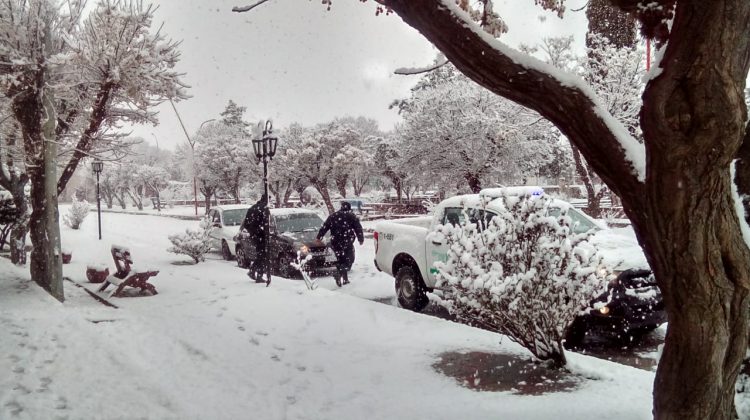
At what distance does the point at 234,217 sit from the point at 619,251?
13.1 meters

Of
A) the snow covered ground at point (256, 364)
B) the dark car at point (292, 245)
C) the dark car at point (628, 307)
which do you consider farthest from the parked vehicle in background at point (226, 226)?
the dark car at point (628, 307)

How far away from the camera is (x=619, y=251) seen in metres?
6.49

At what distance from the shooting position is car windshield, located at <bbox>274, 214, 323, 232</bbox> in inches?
536

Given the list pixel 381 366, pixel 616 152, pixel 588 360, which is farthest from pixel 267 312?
pixel 616 152

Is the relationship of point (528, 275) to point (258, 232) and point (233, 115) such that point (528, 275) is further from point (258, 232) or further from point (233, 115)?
point (233, 115)

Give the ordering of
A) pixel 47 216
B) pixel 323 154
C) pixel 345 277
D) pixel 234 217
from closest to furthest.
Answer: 1. pixel 47 216
2. pixel 345 277
3. pixel 234 217
4. pixel 323 154

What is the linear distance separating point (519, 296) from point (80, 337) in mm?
4978

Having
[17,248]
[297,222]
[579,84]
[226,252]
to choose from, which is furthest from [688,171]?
[17,248]

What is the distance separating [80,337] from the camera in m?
6.23

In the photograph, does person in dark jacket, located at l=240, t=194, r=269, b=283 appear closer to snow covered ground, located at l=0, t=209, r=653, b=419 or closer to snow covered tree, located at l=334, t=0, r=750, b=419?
snow covered ground, located at l=0, t=209, r=653, b=419

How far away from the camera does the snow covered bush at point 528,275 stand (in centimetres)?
480

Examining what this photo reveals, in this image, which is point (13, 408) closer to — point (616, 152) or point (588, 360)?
point (616, 152)

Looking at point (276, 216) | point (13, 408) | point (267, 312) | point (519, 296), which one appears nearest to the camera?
point (13, 408)

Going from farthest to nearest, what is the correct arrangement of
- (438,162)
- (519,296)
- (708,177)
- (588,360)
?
(438,162), (588,360), (519,296), (708,177)
